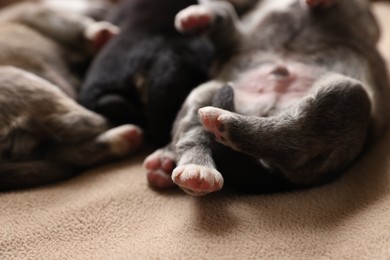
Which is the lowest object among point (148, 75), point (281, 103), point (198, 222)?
point (198, 222)

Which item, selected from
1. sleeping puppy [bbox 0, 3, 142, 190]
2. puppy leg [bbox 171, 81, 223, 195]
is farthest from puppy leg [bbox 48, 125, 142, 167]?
puppy leg [bbox 171, 81, 223, 195]

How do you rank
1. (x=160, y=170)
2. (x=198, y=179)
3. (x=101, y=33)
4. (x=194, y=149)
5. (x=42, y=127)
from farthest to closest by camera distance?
(x=101, y=33) → (x=42, y=127) → (x=160, y=170) → (x=194, y=149) → (x=198, y=179)

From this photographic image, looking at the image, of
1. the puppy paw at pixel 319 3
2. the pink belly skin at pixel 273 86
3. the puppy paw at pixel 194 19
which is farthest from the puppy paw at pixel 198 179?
the puppy paw at pixel 319 3

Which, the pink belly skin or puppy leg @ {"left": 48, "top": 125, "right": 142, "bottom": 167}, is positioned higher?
the pink belly skin

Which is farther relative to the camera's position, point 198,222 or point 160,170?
point 160,170

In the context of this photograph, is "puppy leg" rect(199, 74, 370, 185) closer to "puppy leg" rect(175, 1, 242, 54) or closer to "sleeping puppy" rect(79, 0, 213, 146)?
"sleeping puppy" rect(79, 0, 213, 146)

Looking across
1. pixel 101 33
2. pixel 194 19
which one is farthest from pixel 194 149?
pixel 101 33

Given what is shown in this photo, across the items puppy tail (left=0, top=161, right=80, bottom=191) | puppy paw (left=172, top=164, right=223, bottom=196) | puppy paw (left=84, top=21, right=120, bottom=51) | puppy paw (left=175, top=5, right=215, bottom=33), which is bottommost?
puppy tail (left=0, top=161, right=80, bottom=191)

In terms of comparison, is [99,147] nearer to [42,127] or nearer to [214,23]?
[42,127]
